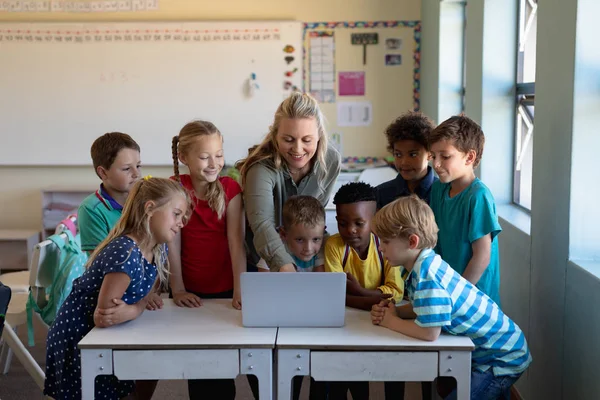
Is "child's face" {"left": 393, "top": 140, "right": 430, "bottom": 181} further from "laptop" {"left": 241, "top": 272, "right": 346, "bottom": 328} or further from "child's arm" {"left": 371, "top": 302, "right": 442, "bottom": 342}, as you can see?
"laptop" {"left": 241, "top": 272, "right": 346, "bottom": 328}

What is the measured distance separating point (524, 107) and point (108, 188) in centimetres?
188

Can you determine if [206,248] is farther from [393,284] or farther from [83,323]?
[393,284]

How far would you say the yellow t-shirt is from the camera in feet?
7.10

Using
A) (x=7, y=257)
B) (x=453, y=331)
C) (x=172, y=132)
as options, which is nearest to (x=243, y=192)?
(x=453, y=331)

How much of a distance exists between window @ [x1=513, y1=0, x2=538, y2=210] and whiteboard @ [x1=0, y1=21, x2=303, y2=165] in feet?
7.61

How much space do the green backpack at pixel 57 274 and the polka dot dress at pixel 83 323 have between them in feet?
2.22

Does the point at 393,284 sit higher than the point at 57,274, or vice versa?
the point at 393,284

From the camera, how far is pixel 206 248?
7.54 ft

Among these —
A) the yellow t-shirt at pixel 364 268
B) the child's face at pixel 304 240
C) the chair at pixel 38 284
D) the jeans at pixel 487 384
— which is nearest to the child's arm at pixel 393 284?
the yellow t-shirt at pixel 364 268

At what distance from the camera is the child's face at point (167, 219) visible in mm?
2018

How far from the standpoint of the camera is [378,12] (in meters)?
5.32

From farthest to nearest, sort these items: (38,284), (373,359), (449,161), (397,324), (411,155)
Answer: (38,284) < (411,155) < (449,161) < (397,324) < (373,359)

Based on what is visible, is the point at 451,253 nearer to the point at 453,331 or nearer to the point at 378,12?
the point at 453,331

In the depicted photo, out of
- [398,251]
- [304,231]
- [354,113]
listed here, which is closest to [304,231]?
[304,231]
